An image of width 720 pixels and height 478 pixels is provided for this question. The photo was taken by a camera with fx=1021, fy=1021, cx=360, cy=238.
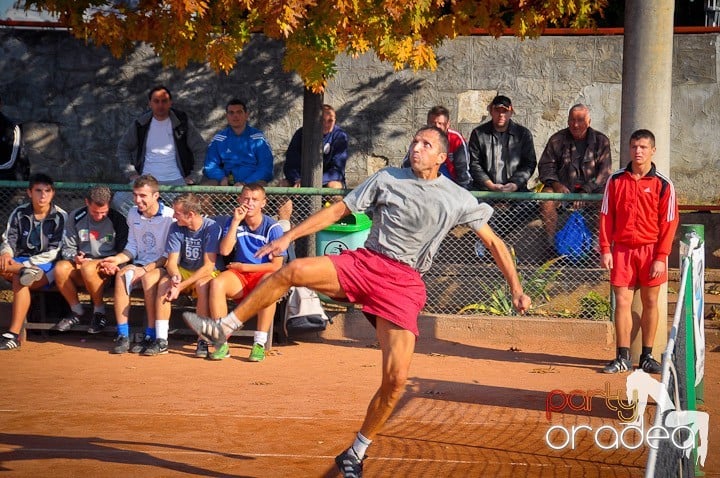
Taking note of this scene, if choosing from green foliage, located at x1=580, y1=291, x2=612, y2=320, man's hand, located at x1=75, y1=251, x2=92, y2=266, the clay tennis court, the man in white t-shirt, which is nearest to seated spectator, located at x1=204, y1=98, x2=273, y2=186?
the man in white t-shirt

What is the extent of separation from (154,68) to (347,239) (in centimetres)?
504

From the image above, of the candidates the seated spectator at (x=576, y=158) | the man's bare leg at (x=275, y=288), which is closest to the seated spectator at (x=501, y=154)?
the seated spectator at (x=576, y=158)

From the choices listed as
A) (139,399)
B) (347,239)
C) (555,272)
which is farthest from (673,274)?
(139,399)

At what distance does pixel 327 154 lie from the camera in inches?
503

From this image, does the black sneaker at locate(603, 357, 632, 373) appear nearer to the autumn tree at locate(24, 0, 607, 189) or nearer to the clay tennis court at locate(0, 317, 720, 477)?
the clay tennis court at locate(0, 317, 720, 477)

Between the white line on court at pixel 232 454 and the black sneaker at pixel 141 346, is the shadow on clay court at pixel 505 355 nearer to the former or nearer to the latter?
the black sneaker at pixel 141 346

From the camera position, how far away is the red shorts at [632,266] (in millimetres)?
9820

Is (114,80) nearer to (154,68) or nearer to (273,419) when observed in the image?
(154,68)

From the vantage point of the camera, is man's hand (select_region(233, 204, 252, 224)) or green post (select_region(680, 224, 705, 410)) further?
man's hand (select_region(233, 204, 252, 224))

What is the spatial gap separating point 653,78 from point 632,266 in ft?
6.28

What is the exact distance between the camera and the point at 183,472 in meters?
6.62

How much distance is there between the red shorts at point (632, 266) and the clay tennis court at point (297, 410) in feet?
3.18

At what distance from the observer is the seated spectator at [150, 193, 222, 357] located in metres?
10.6

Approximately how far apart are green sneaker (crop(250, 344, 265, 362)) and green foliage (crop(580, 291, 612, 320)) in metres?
3.67
